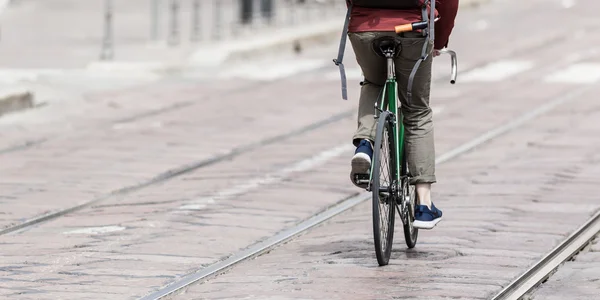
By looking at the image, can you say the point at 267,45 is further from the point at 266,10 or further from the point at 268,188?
the point at 268,188

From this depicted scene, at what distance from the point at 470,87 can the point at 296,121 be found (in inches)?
148

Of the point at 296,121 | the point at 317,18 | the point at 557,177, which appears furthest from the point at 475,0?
the point at 557,177

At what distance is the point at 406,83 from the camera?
8.45 metres

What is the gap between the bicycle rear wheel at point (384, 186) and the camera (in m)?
8.01

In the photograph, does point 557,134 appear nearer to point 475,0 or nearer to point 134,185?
point 134,185

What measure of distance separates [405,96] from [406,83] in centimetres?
9

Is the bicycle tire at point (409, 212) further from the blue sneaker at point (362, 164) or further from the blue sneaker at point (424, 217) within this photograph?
the blue sneaker at point (362, 164)

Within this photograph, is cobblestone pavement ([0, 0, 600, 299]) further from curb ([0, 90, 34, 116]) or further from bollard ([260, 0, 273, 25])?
bollard ([260, 0, 273, 25])

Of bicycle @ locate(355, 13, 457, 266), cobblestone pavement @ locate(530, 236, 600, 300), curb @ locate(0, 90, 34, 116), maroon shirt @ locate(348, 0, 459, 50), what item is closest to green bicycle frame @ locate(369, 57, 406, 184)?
bicycle @ locate(355, 13, 457, 266)

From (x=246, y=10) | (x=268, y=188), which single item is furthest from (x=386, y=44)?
(x=246, y=10)

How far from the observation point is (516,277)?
8.17 metres

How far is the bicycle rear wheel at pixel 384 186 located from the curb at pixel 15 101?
29.2 ft

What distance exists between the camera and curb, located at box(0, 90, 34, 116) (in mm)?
16734

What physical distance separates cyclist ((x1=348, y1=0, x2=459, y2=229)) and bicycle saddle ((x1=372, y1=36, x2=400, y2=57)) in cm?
2
